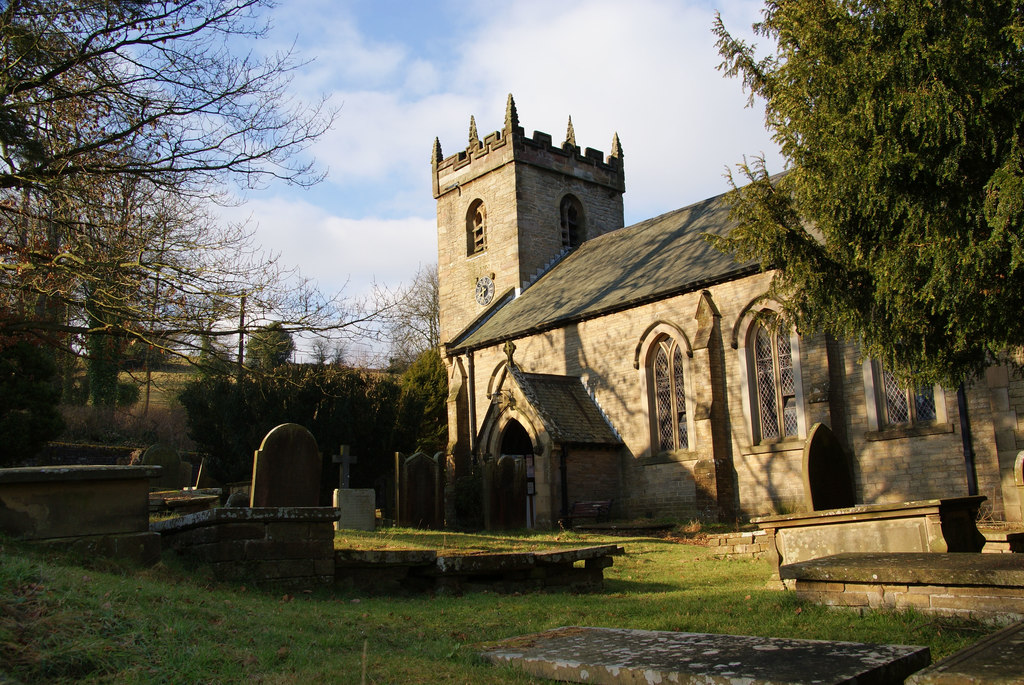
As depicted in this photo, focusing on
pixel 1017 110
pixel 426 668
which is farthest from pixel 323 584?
pixel 1017 110

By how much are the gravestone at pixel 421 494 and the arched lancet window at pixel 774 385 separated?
7865 mm

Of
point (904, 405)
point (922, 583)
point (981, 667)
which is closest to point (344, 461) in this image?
point (904, 405)

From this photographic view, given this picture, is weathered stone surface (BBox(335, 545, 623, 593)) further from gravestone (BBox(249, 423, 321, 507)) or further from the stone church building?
the stone church building

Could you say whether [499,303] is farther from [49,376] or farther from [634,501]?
[49,376]

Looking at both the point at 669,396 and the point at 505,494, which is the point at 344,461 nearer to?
the point at 505,494

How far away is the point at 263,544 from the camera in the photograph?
802cm

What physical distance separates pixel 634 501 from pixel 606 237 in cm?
1199

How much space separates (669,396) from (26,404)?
17.1 meters

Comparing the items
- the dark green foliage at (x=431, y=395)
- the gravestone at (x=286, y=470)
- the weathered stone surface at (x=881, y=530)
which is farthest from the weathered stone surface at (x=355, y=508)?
the dark green foliage at (x=431, y=395)

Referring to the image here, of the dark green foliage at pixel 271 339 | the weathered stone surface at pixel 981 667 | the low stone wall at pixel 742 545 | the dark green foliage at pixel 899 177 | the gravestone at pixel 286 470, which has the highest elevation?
the dark green foliage at pixel 899 177

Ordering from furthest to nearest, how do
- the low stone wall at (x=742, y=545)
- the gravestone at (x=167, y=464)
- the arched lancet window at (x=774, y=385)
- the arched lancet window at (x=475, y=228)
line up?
1. the arched lancet window at (x=475, y=228)
2. the gravestone at (x=167, y=464)
3. the arched lancet window at (x=774, y=385)
4. the low stone wall at (x=742, y=545)

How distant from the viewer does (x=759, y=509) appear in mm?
19109

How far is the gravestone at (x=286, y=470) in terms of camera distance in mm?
11031

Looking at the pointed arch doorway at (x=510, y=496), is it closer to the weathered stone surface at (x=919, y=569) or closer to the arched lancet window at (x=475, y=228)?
the weathered stone surface at (x=919, y=569)
